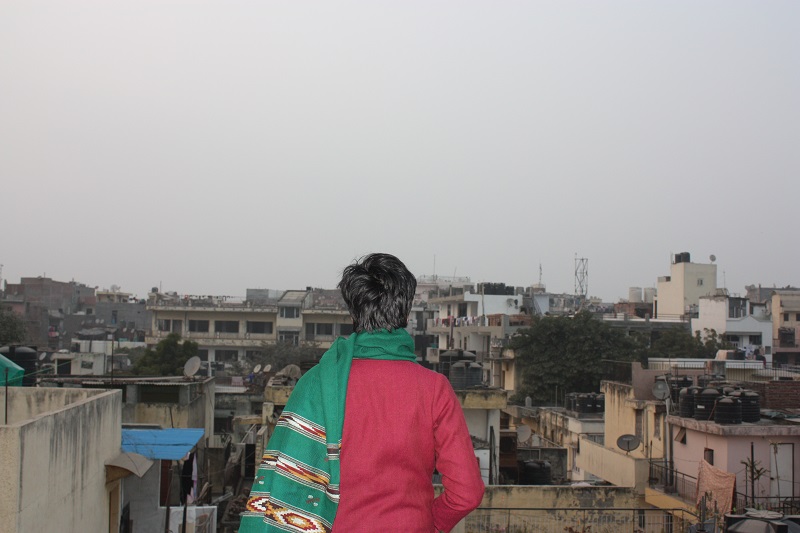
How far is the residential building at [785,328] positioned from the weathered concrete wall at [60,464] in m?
44.7

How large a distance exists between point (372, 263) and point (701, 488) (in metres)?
15.4

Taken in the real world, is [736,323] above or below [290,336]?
above

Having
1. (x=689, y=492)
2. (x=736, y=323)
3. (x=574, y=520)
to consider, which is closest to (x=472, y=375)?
(x=574, y=520)

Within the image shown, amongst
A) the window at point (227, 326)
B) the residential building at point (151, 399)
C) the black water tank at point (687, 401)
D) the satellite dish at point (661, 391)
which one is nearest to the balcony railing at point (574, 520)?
the black water tank at point (687, 401)

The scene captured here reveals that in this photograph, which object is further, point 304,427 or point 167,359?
point 167,359

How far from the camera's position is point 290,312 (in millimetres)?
60031

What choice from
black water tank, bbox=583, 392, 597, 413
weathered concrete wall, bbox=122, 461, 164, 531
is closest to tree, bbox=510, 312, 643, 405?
black water tank, bbox=583, 392, 597, 413

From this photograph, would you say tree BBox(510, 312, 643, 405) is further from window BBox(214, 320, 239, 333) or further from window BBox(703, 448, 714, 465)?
window BBox(214, 320, 239, 333)

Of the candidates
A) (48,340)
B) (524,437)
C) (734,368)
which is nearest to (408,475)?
(524,437)

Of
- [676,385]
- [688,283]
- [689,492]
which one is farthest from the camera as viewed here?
[688,283]

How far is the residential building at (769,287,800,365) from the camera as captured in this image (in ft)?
162

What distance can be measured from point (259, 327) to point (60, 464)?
51.7 metres

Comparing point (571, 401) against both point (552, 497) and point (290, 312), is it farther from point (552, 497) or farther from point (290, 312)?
point (290, 312)

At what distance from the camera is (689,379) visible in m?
22.5
